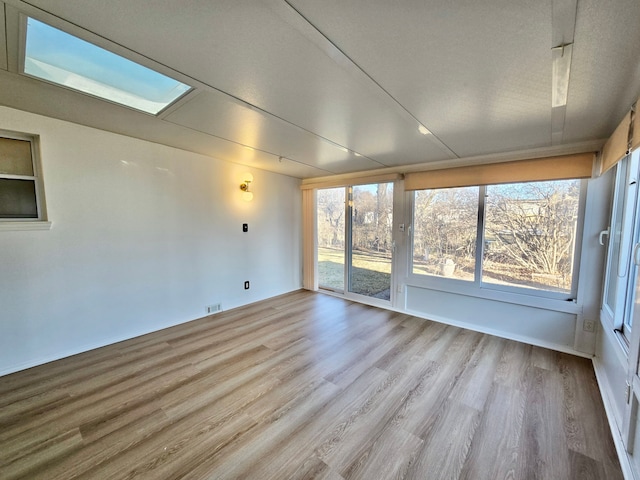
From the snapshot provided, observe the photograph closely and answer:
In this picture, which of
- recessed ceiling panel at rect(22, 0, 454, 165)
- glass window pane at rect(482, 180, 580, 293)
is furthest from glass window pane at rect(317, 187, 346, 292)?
recessed ceiling panel at rect(22, 0, 454, 165)

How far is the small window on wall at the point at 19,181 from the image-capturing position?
222cm

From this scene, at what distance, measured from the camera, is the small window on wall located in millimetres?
2219

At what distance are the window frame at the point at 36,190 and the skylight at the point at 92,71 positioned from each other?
1119 millimetres

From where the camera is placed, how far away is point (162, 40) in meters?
1.21

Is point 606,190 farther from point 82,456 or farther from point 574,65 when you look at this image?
point 82,456

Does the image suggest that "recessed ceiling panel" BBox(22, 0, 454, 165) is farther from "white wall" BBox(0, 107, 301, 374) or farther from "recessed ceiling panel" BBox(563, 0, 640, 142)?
"white wall" BBox(0, 107, 301, 374)

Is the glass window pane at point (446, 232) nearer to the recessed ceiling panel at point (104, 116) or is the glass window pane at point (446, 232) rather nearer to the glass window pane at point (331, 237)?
the glass window pane at point (331, 237)

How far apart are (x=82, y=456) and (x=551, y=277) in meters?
4.28

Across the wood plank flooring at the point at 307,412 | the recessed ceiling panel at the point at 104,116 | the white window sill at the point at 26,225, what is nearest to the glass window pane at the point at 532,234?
the wood plank flooring at the point at 307,412

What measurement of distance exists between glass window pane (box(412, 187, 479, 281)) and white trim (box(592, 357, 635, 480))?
135 centimetres

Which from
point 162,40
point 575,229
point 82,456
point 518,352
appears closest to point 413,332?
point 518,352

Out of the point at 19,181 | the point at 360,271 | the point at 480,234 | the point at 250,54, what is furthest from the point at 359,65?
the point at 360,271

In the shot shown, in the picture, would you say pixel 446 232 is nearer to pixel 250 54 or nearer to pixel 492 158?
pixel 492 158

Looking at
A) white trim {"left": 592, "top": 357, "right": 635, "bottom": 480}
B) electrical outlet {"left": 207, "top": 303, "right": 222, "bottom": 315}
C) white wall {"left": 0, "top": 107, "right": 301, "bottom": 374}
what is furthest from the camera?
electrical outlet {"left": 207, "top": 303, "right": 222, "bottom": 315}
